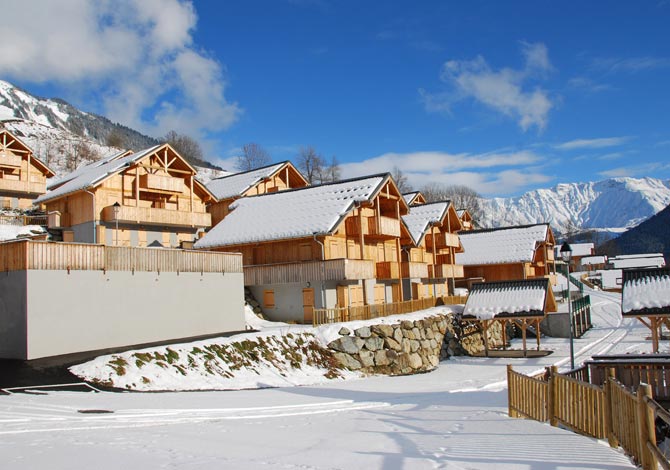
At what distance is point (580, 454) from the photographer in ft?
31.9

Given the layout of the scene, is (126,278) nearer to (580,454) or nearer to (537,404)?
(537,404)

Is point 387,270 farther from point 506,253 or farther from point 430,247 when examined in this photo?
point 506,253

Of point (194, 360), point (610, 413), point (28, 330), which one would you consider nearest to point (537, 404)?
point (610, 413)

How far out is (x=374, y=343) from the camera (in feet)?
101

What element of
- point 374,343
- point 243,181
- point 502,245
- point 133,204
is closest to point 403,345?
point 374,343

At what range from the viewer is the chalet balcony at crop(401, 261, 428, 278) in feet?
140

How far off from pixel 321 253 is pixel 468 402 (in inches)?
680

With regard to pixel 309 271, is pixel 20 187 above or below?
above

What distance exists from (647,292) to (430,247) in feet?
76.7

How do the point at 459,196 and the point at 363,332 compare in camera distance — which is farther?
the point at 459,196

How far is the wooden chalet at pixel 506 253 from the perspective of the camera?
2277 inches

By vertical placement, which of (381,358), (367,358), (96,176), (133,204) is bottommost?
(381,358)

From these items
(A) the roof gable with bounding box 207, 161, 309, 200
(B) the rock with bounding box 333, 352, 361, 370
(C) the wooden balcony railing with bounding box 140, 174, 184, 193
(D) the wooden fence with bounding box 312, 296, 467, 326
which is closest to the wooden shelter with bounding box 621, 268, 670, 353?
(D) the wooden fence with bounding box 312, 296, 467, 326

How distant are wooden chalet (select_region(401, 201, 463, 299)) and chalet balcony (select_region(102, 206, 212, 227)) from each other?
17158 mm
